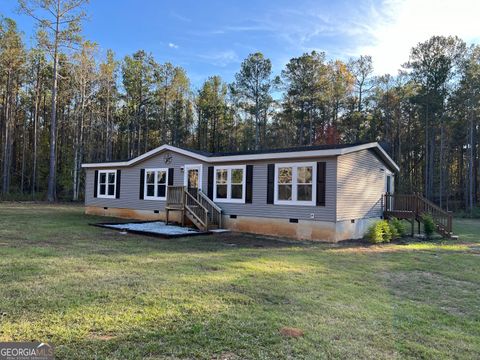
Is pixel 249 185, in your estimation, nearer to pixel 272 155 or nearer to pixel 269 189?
pixel 269 189

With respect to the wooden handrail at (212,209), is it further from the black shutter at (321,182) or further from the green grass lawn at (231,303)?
the green grass lawn at (231,303)

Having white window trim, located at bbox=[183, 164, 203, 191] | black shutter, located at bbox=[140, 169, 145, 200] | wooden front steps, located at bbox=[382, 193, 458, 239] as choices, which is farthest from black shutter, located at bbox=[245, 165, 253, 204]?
wooden front steps, located at bbox=[382, 193, 458, 239]

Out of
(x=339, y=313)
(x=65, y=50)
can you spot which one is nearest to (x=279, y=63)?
(x=65, y=50)

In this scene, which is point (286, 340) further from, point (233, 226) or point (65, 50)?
point (65, 50)

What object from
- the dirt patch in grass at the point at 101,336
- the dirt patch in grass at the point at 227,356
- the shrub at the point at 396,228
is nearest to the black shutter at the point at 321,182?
the shrub at the point at 396,228

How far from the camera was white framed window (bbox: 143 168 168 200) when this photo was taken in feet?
47.8

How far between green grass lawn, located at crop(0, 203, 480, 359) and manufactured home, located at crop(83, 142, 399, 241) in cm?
285

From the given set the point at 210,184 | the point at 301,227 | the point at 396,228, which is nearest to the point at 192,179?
the point at 210,184

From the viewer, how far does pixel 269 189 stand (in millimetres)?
11766

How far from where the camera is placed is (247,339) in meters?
3.21

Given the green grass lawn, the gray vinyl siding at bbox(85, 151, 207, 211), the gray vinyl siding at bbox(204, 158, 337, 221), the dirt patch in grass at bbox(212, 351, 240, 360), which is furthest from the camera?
the gray vinyl siding at bbox(85, 151, 207, 211)

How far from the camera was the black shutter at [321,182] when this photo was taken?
10.7m

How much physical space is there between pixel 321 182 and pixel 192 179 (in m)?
5.38

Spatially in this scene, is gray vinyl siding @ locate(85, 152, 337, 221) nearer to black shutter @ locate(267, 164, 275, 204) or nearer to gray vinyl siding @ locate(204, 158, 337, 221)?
gray vinyl siding @ locate(204, 158, 337, 221)
